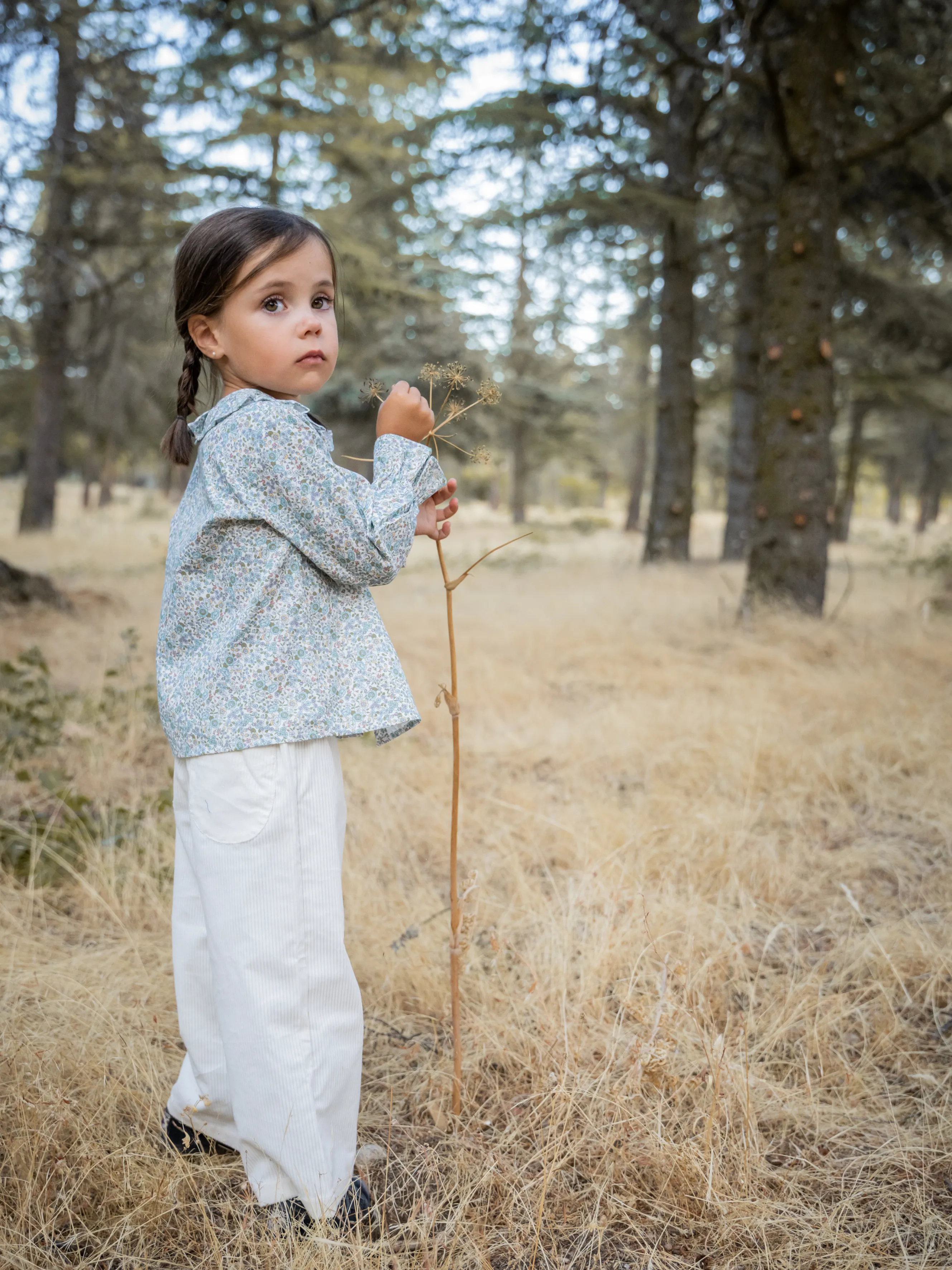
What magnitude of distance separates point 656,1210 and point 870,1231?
34cm

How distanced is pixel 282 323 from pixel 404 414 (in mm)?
241

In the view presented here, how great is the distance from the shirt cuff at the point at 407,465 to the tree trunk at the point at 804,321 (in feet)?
15.8

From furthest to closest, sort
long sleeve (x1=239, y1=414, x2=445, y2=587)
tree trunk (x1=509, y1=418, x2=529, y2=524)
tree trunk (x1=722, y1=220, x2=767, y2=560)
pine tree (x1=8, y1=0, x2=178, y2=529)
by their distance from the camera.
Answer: tree trunk (x1=509, y1=418, x2=529, y2=524), tree trunk (x1=722, y1=220, x2=767, y2=560), pine tree (x1=8, y1=0, x2=178, y2=529), long sleeve (x1=239, y1=414, x2=445, y2=587)

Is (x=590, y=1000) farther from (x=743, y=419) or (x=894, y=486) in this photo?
(x=894, y=486)

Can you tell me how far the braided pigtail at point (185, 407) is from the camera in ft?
4.97

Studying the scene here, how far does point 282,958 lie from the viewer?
51.4 inches

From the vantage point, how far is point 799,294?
5629mm

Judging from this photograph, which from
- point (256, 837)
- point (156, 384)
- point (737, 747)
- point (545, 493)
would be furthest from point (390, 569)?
point (545, 493)

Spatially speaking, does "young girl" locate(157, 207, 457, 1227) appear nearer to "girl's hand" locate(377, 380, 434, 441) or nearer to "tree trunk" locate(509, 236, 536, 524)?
"girl's hand" locate(377, 380, 434, 441)

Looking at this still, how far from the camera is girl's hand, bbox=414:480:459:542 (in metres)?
1.41

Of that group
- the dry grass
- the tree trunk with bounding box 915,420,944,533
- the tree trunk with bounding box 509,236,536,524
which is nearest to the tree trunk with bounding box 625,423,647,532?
the tree trunk with bounding box 509,236,536,524

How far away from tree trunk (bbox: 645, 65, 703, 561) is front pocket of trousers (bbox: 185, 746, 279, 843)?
8661mm

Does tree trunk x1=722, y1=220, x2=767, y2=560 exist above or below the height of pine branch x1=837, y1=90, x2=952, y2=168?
below

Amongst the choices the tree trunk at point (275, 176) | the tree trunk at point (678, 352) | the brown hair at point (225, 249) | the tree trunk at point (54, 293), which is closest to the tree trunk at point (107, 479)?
the tree trunk at point (54, 293)
